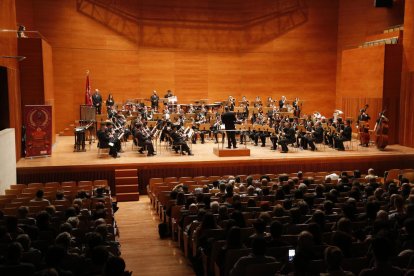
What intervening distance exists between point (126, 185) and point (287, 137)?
19.4 feet

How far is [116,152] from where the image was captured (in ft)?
45.9

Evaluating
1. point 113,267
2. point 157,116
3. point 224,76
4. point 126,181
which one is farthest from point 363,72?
point 113,267

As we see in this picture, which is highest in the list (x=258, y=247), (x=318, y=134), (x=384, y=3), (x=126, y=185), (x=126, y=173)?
(x=384, y=3)

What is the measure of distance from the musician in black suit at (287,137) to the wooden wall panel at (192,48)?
749 centimetres

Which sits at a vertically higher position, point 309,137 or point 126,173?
point 309,137

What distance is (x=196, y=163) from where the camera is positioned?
44.0 ft

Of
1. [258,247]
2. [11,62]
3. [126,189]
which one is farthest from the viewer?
[11,62]

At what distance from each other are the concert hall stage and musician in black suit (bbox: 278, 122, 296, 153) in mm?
283

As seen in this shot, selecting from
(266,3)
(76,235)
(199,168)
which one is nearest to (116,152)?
(199,168)

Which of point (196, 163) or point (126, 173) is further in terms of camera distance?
point (196, 163)

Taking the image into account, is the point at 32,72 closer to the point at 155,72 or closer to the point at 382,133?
the point at 155,72

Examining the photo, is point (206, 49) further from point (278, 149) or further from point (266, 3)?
point (278, 149)

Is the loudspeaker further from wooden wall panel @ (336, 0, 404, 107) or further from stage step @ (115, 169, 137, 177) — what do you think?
stage step @ (115, 169, 137, 177)

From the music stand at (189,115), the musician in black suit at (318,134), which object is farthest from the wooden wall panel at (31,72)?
the musician in black suit at (318,134)
